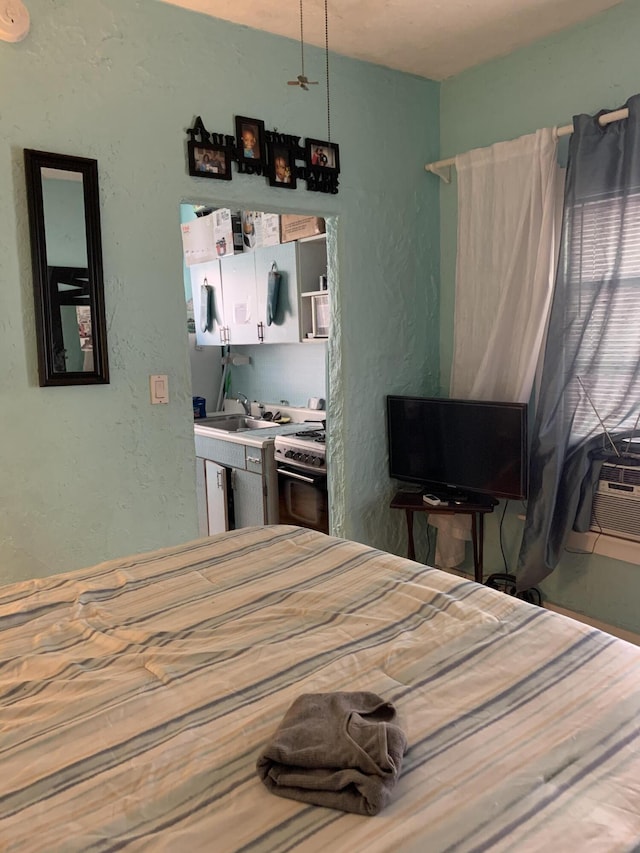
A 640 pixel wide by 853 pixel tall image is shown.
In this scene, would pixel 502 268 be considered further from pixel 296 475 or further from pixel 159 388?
pixel 159 388

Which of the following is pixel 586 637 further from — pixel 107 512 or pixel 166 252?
pixel 166 252

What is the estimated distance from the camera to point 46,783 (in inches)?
39.2

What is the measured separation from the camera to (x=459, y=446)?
3037mm

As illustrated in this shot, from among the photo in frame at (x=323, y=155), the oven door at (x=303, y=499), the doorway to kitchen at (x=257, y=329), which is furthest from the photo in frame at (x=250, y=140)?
the oven door at (x=303, y=499)

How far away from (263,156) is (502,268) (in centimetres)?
122

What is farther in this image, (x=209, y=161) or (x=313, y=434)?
(x=313, y=434)

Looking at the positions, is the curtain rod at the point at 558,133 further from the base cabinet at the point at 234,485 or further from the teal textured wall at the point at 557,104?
the base cabinet at the point at 234,485

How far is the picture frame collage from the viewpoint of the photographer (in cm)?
254

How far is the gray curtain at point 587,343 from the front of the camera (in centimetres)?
254

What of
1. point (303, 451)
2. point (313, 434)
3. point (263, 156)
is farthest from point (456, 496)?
point (263, 156)

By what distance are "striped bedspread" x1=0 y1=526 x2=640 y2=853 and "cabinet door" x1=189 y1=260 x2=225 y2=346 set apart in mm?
3104

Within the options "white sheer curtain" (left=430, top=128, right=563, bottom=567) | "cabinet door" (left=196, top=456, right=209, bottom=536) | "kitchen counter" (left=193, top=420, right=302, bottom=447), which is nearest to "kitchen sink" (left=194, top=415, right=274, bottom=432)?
"kitchen counter" (left=193, top=420, right=302, bottom=447)

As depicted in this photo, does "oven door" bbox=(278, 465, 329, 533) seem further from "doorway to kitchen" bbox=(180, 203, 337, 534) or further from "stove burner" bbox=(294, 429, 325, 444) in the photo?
"stove burner" bbox=(294, 429, 325, 444)

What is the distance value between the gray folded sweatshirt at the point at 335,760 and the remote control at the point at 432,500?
6.58 ft
